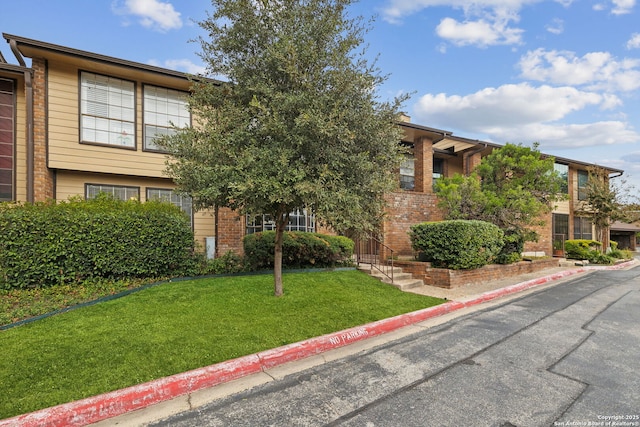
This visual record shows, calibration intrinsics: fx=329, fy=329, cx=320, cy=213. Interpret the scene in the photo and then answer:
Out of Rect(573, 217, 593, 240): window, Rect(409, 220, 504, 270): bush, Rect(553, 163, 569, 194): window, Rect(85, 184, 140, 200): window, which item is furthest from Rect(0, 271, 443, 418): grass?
Rect(573, 217, 593, 240): window

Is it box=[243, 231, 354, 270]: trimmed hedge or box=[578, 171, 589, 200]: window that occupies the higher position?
box=[578, 171, 589, 200]: window

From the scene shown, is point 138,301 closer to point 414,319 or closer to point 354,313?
point 354,313

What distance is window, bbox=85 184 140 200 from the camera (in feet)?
34.7

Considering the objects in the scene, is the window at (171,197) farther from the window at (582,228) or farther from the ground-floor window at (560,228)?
the window at (582,228)

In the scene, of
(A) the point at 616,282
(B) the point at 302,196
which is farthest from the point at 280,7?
(A) the point at 616,282

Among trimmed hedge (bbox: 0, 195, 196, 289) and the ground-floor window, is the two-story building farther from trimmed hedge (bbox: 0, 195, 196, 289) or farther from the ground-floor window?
the ground-floor window

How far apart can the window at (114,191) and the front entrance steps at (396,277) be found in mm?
7869

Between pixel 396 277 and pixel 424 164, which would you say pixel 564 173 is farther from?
pixel 396 277

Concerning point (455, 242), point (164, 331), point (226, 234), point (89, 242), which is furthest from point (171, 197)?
point (455, 242)

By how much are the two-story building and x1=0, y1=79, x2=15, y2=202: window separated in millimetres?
22

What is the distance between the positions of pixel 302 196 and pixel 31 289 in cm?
597

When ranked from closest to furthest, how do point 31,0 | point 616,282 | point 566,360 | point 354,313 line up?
1. point 566,360
2. point 354,313
3. point 31,0
4. point 616,282

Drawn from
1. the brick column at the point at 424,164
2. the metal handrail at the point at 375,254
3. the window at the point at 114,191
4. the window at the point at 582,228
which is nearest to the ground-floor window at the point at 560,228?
the window at the point at 582,228

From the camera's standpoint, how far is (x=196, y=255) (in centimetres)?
866
